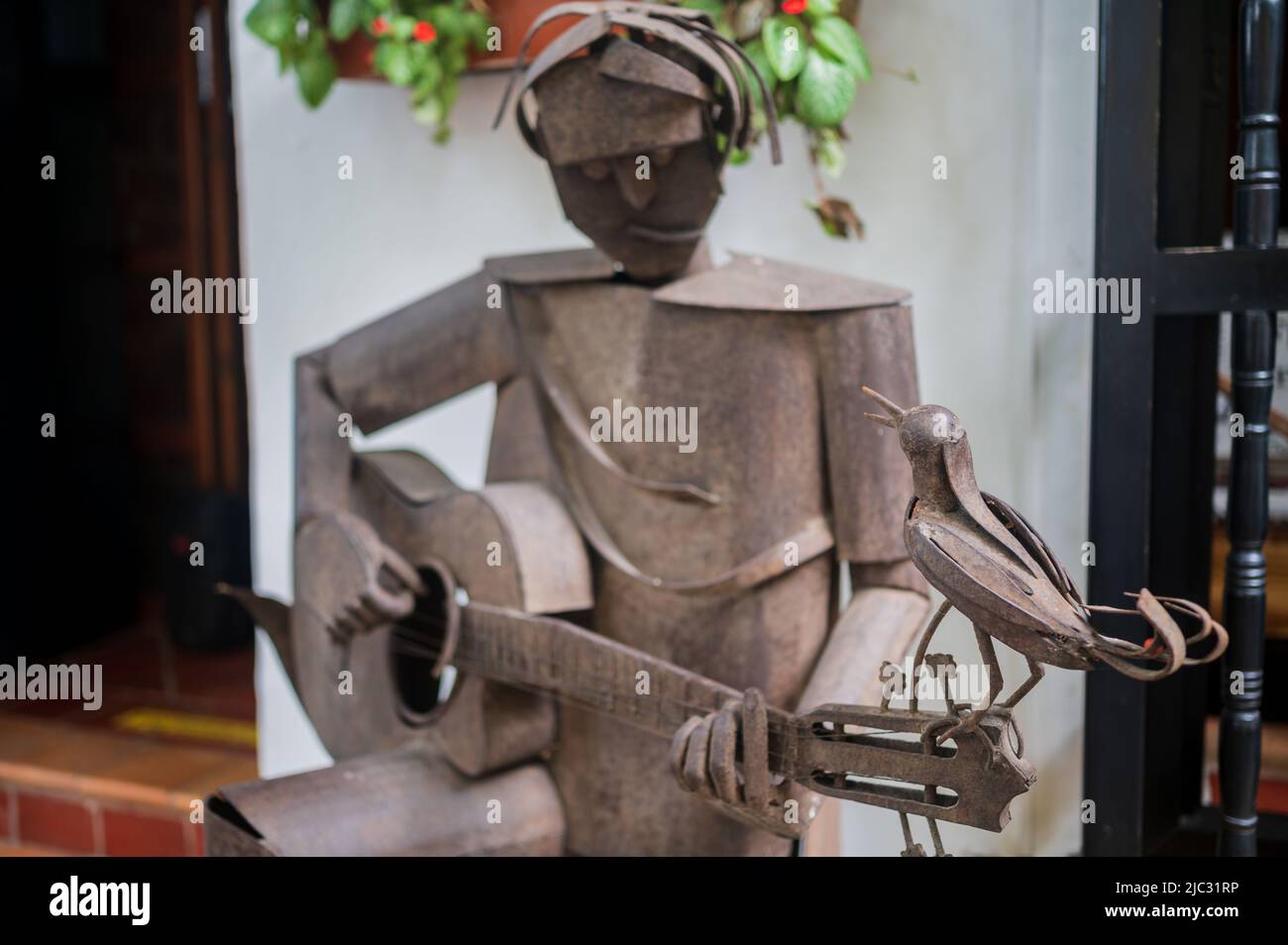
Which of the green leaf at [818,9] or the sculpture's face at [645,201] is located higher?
the green leaf at [818,9]

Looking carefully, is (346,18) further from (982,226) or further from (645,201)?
(982,226)

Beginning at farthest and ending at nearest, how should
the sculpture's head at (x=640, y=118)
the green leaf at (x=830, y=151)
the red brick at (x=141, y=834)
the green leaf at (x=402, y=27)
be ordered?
the red brick at (x=141, y=834)
the green leaf at (x=402, y=27)
the green leaf at (x=830, y=151)
the sculpture's head at (x=640, y=118)

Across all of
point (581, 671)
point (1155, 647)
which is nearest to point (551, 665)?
point (581, 671)

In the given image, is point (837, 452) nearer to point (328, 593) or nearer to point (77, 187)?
point (328, 593)

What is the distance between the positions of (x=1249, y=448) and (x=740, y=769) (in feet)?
2.13

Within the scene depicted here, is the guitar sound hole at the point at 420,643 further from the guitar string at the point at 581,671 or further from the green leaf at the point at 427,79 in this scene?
the green leaf at the point at 427,79

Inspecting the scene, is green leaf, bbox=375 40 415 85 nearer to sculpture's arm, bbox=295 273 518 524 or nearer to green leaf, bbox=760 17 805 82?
sculpture's arm, bbox=295 273 518 524

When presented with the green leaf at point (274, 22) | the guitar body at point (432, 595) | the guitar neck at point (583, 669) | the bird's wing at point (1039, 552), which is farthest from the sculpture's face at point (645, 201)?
the green leaf at point (274, 22)

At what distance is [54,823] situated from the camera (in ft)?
7.68

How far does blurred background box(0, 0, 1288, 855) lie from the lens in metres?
1.65

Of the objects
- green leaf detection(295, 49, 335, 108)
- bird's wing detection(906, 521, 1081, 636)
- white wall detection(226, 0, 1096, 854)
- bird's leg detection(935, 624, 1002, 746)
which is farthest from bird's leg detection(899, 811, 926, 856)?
green leaf detection(295, 49, 335, 108)

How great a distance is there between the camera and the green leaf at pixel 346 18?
6.48 feet

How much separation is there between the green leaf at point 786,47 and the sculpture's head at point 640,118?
10 cm
